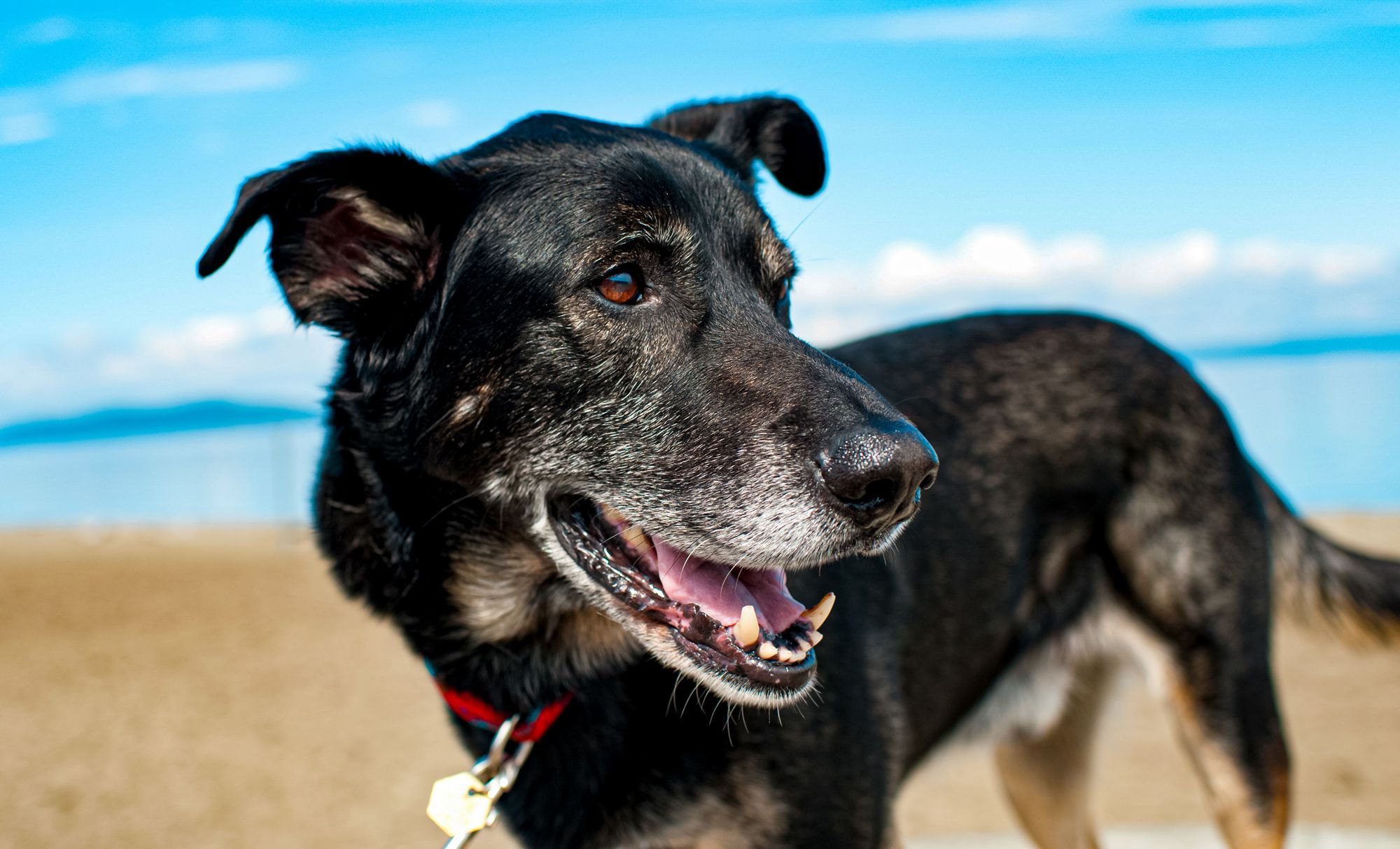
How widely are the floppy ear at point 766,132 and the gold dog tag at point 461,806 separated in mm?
1732

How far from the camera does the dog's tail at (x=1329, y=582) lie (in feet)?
12.5

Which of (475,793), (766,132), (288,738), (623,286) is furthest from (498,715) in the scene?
(288,738)

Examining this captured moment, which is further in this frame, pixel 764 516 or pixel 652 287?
pixel 652 287

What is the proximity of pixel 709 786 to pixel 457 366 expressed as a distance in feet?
3.58

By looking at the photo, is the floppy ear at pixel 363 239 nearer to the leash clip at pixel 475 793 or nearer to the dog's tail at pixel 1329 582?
the leash clip at pixel 475 793

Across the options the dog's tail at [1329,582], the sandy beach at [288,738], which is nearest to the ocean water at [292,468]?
the sandy beach at [288,738]

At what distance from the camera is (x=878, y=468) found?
1843mm

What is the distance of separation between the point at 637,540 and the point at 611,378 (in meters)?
0.34

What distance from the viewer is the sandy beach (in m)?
5.65

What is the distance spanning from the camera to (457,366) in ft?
7.34

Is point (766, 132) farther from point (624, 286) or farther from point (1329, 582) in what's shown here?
point (1329, 582)

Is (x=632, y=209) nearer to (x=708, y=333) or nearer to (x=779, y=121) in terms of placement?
(x=708, y=333)

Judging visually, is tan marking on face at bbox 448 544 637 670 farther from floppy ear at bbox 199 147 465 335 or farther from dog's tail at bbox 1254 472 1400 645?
dog's tail at bbox 1254 472 1400 645

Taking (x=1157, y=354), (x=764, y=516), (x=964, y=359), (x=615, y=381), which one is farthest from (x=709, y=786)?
(x=1157, y=354)
